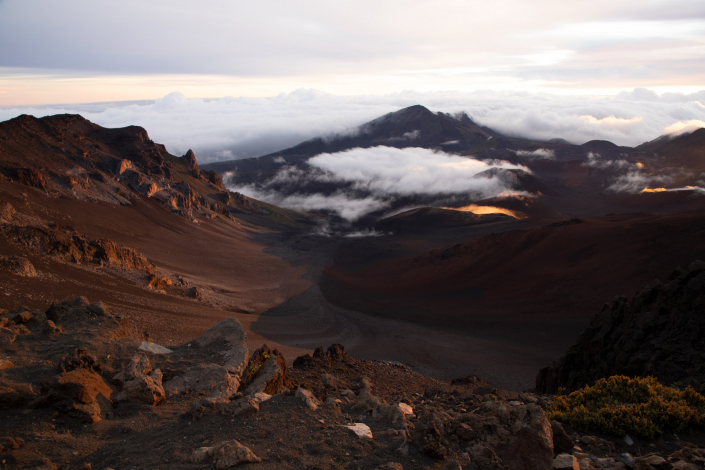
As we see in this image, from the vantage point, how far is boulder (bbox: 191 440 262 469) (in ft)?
16.1

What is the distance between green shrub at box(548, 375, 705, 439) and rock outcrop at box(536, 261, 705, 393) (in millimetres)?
3355

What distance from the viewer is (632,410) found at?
7551mm

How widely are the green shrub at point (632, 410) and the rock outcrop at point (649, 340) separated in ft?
11.0

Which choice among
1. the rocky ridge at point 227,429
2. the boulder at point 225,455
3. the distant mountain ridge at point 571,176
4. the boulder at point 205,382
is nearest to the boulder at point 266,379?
the rocky ridge at point 227,429

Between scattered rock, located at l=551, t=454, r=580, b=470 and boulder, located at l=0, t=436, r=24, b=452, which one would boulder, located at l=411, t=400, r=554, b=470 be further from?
boulder, located at l=0, t=436, r=24, b=452

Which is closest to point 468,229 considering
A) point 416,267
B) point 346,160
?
point 416,267

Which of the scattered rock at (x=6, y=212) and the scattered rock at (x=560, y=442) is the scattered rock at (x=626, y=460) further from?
the scattered rock at (x=6, y=212)

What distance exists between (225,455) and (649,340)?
49.3ft

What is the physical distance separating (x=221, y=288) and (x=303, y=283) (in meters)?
12.4

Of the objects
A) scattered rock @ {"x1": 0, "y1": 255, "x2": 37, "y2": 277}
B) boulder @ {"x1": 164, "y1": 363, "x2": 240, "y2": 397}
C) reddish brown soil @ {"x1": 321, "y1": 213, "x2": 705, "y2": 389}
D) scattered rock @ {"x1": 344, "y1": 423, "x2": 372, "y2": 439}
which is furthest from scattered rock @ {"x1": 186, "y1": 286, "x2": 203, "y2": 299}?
scattered rock @ {"x1": 344, "y1": 423, "x2": 372, "y2": 439}

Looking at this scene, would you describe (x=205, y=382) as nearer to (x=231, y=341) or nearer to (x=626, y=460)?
(x=231, y=341)

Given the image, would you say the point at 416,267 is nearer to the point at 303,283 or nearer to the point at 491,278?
the point at 491,278

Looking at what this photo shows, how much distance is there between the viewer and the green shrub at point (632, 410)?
7320 mm

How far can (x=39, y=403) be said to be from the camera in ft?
20.0
